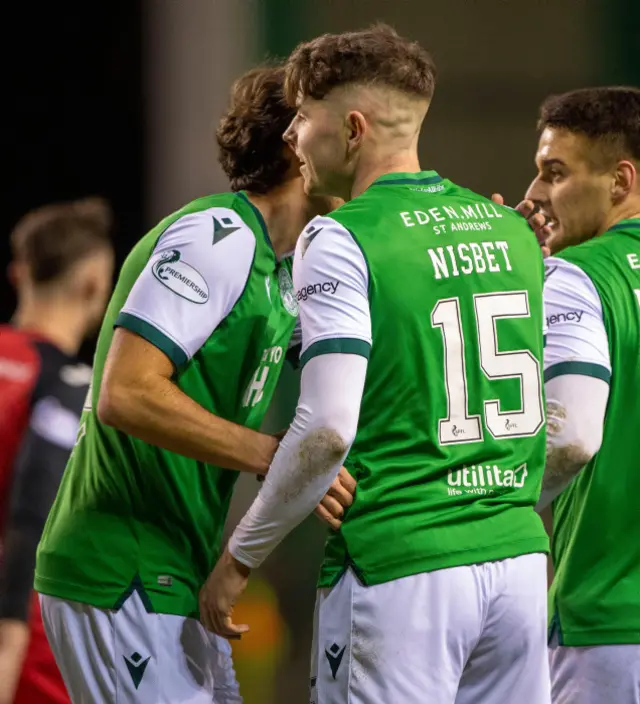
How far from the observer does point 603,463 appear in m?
Answer: 3.05

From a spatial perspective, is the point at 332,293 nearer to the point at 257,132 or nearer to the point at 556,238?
the point at 257,132

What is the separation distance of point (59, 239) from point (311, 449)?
Answer: 5.33ft

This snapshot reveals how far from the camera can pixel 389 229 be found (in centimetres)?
252

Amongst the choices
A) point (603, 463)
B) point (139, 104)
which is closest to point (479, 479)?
point (603, 463)

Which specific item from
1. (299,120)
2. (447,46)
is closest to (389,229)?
(299,120)

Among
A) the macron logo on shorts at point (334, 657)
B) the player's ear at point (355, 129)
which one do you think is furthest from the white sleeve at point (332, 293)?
the macron logo on shorts at point (334, 657)

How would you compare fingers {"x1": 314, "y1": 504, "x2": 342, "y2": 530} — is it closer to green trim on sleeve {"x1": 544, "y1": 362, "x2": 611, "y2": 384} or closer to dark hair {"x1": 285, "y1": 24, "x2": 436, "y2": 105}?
green trim on sleeve {"x1": 544, "y1": 362, "x2": 611, "y2": 384}

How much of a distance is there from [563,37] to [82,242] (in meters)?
5.57

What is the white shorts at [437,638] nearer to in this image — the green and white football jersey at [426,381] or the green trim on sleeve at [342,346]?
the green and white football jersey at [426,381]

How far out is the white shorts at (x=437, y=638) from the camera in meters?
2.44

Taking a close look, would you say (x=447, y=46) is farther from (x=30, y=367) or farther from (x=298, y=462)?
(x=298, y=462)

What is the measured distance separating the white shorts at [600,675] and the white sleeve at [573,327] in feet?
2.21

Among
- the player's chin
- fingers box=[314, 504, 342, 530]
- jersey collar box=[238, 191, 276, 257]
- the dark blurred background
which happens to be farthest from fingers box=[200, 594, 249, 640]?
the dark blurred background

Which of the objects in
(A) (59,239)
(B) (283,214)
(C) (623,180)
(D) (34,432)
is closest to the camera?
(B) (283,214)
